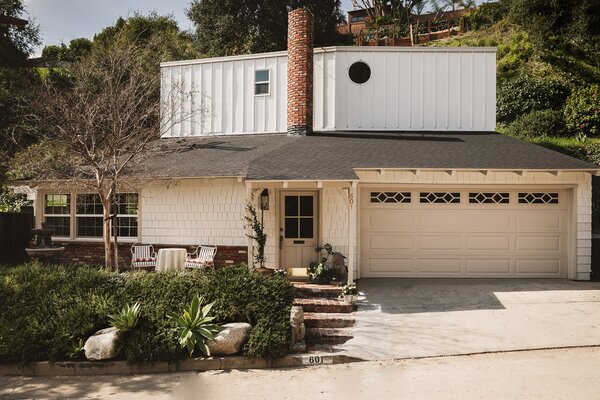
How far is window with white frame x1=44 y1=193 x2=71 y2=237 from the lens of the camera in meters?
14.0

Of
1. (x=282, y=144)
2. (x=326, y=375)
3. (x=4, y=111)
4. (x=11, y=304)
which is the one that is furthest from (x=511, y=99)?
(x=4, y=111)

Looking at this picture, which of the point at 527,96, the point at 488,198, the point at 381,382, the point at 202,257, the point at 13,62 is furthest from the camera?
the point at 13,62

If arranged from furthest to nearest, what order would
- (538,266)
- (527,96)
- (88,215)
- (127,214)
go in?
(527,96) < (88,215) < (127,214) < (538,266)

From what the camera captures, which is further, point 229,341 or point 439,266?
point 439,266

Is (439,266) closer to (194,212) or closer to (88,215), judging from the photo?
(194,212)

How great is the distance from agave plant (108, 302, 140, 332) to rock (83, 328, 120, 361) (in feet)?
0.41

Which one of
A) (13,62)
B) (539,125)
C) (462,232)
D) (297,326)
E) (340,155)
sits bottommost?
(297,326)

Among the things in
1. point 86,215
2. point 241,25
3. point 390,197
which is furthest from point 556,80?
point 86,215

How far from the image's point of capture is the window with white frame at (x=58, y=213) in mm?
13992

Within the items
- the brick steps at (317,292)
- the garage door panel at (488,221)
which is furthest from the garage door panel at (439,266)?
the brick steps at (317,292)

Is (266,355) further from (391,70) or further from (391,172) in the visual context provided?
(391,70)

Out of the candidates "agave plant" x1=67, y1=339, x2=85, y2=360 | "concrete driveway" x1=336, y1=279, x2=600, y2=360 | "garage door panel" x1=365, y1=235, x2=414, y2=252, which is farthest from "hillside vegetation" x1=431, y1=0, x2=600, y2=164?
"agave plant" x1=67, y1=339, x2=85, y2=360

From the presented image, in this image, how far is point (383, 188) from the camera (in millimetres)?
12547

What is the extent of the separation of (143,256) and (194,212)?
5.99 feet
